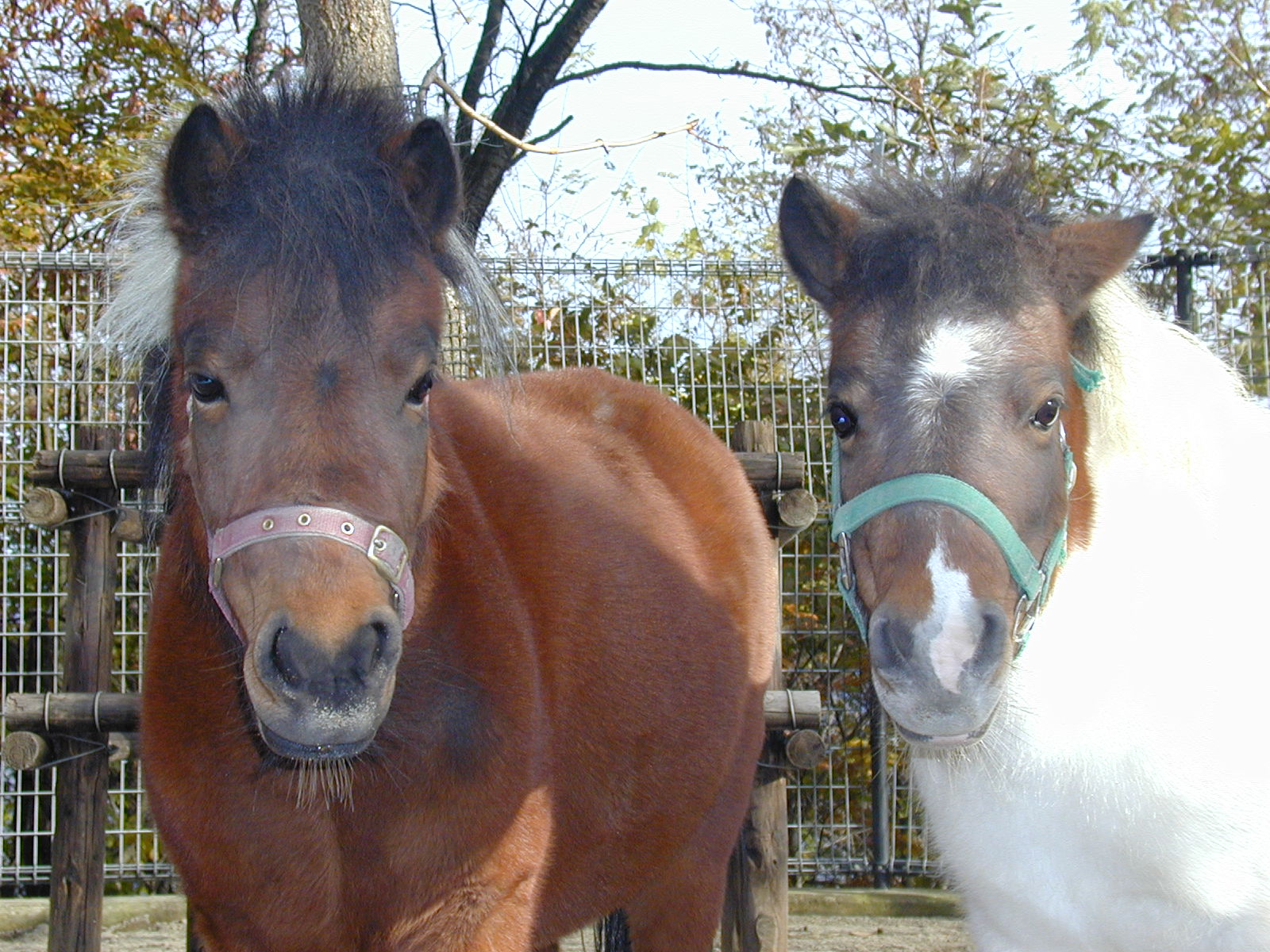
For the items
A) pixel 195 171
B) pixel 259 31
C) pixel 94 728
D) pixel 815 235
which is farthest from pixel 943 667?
pixel 259 31

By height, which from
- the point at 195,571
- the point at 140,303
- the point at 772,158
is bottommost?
the point at 195,571

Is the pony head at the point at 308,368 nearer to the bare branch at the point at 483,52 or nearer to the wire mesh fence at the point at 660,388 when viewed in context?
the wire mesh fence at the point at 660,388

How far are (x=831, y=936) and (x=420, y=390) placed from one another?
4522 millimetres

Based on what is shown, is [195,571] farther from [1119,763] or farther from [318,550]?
[1119,763]

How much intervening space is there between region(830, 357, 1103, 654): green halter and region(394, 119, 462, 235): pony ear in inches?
44.0

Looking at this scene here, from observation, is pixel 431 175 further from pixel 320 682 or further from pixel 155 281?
pixel 320 682

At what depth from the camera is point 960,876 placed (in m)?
2.78

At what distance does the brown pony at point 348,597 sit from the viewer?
6.95 feet

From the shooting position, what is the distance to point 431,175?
2.62 meters

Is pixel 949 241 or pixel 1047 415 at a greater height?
pixel 949 241

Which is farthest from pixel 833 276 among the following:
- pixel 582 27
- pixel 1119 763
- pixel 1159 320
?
pixel 582 27

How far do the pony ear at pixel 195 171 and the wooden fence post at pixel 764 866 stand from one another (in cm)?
271

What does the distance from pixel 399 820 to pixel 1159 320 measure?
2200mm

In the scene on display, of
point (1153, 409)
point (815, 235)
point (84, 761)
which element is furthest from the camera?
point (84, 761)
